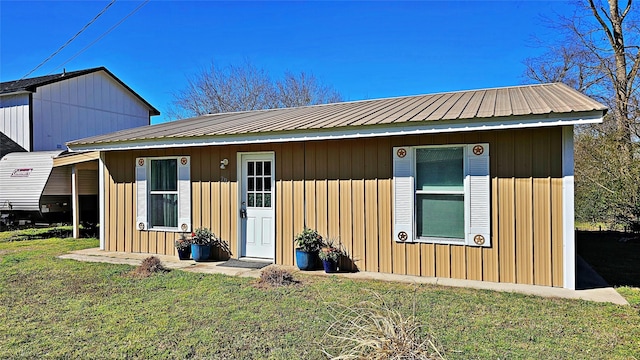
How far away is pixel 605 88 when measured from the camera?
1233 cm

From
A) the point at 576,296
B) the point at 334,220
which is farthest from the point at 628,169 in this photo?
the point at 334,220

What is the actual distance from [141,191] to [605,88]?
45.2 ft

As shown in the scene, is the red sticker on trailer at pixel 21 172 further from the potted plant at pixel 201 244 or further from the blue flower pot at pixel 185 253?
the potted plant at pixel 201 244

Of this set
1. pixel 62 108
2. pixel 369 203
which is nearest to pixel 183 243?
pixel 369 203

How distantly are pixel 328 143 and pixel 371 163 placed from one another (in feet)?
2.64

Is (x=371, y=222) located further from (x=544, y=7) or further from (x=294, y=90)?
(x=294, y=90)

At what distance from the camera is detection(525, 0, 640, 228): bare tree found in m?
9.55

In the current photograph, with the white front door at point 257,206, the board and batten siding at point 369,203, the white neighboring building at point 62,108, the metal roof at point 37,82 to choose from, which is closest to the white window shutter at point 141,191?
the board and batten siding at point 369,203

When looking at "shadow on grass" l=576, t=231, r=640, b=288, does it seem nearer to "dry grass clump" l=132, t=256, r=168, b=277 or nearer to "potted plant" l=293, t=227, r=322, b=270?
"potted plant" l=293, t=227, r=322, b=270

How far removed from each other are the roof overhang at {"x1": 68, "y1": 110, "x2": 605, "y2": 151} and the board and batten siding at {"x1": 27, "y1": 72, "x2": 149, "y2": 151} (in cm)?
1080

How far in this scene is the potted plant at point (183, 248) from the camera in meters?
7.11

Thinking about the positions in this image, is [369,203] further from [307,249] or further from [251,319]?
[251,319]

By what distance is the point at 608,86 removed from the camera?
12.2 m

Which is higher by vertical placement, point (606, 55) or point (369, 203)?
point (606, 55)
